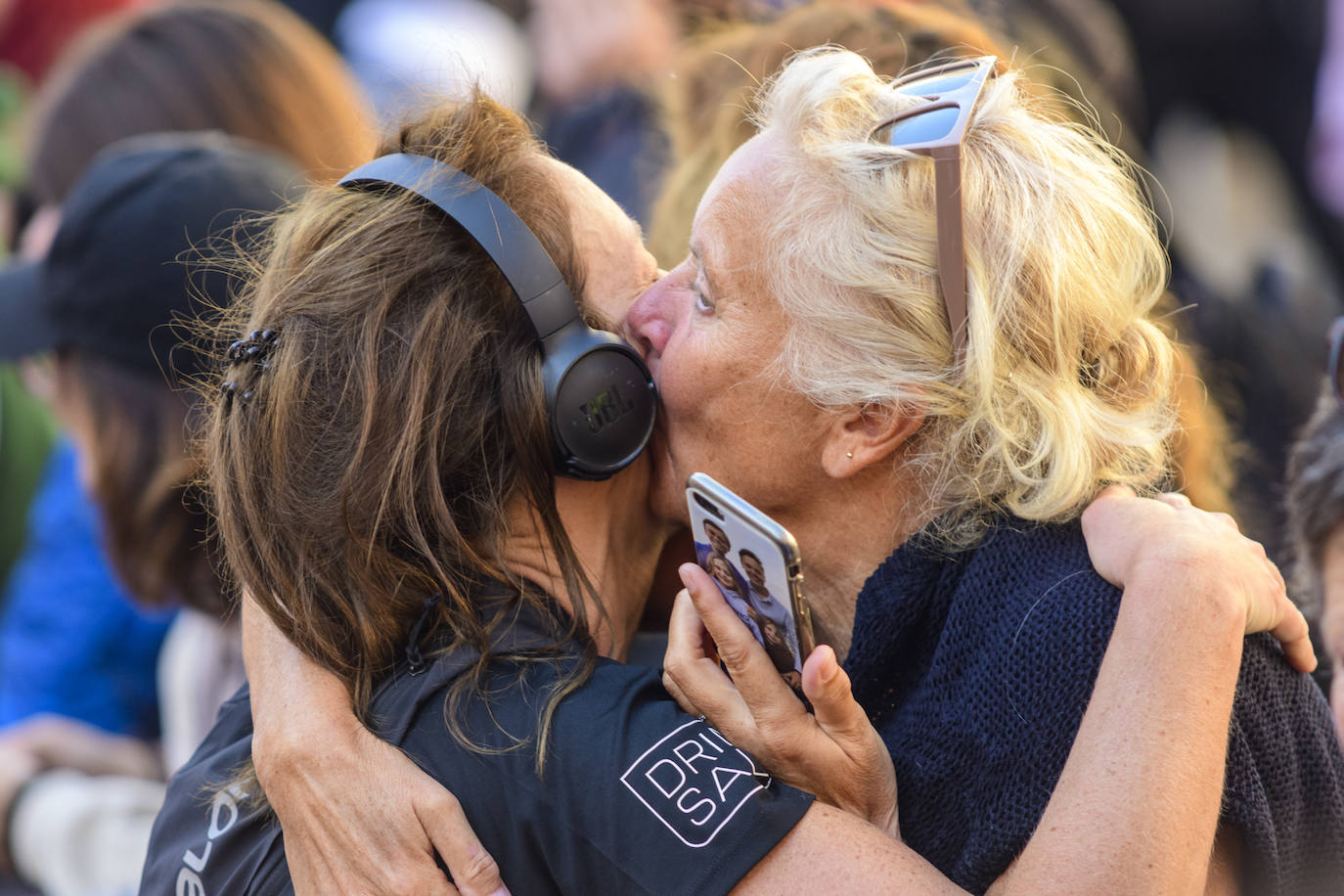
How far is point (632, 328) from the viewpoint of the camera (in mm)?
1703

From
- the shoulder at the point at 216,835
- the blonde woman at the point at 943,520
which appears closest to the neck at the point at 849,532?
the blonde woman at the point at 943,520

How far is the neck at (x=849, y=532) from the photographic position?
1662 mm

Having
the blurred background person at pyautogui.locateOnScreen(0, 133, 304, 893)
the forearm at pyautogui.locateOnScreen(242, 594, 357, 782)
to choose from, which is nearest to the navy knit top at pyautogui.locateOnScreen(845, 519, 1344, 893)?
the forearm at pyautogui.locateOnScreen(242, 594, 357, 782)

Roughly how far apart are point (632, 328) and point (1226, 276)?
2.87 metres

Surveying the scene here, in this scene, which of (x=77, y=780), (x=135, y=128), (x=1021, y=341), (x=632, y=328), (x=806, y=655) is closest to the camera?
(x=806, y=655)

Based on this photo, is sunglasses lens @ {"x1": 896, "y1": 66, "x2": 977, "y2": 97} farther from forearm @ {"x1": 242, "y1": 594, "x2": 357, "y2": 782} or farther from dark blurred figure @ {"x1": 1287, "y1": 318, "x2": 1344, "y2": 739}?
forearm @ {"x1": 242, "y1": 594, "x2": 357, "y2": 782}

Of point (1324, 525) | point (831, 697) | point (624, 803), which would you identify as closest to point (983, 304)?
point (831, 697)

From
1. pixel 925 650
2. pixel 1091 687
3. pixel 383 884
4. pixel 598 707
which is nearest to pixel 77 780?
pixel 383 884

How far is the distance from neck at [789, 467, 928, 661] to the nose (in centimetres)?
33

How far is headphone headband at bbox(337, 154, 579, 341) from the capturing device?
1516mm

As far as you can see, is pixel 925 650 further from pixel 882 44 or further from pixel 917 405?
pixel 882 44

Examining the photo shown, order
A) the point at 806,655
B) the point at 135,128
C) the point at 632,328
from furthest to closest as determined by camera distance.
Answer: the point at 135,128
the point at 632,328
the point at 806,655

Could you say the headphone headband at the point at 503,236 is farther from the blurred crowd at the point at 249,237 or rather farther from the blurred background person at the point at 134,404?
the blurred background person at the point at 134,404

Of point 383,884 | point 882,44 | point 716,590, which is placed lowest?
point 383,884
